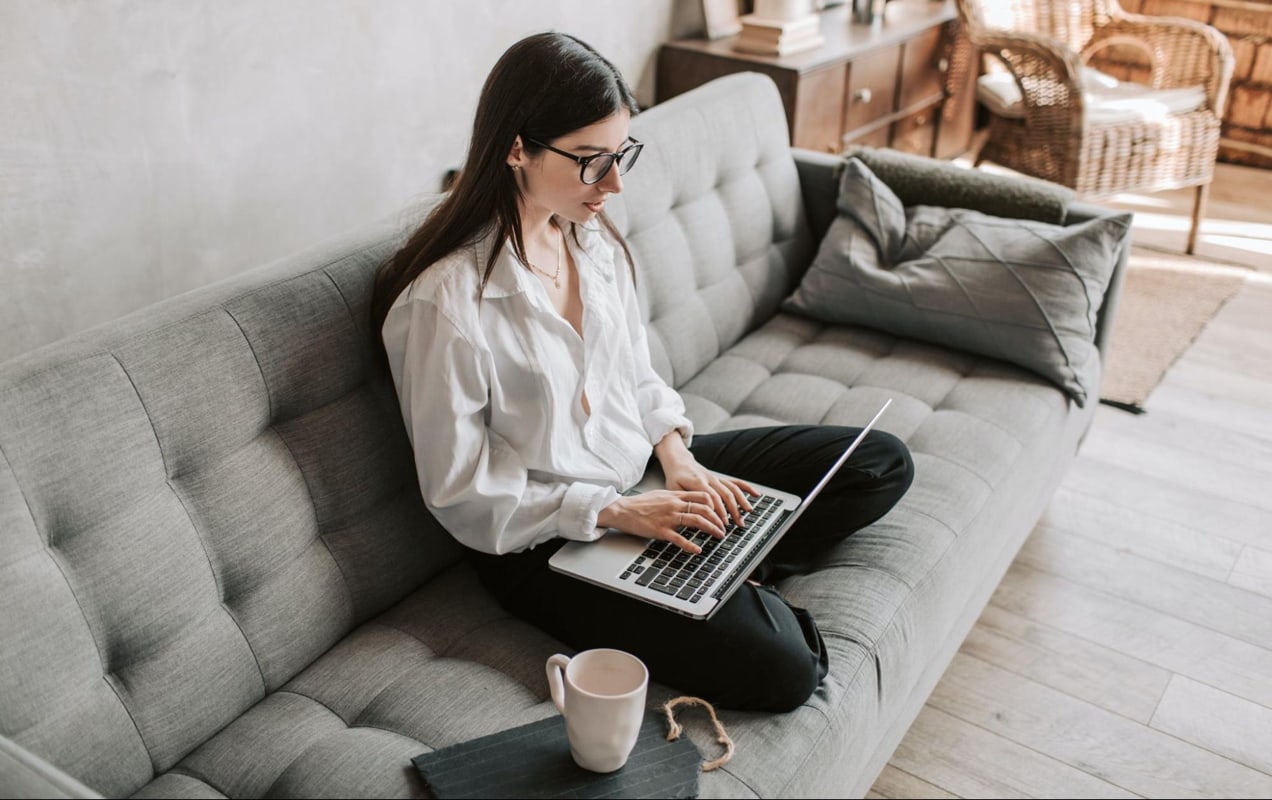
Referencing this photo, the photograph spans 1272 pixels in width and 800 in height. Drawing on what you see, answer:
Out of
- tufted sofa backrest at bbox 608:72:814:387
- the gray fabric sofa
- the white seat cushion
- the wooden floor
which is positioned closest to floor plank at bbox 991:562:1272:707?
the wooden floor

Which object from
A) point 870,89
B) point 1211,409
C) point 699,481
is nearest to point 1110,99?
point 870,89

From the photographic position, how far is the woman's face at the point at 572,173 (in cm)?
149

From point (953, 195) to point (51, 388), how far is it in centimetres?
184

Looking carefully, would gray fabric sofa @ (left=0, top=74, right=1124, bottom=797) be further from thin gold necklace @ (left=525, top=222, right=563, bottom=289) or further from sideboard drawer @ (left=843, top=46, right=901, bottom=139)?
sideboard drawer @ (left=843, top=46, right=901, bottom=139)

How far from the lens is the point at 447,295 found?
145cm

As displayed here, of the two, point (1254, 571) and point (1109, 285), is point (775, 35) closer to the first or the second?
point (1109, 285)

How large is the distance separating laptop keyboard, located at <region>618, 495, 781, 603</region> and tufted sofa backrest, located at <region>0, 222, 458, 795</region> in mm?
346

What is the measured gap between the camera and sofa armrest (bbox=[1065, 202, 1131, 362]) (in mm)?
2299

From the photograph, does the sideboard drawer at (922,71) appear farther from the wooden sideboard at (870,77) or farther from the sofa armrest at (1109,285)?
the sofa armrest at (1109,285)

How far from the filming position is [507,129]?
1479 millimetres

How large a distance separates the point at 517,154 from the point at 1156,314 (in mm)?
2446

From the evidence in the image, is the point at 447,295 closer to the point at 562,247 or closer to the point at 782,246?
→ the point at 562,247

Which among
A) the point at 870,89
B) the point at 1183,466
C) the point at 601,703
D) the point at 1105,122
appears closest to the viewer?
the point at 601,703

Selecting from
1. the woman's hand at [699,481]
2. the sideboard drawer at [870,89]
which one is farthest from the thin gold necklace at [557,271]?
the sideboard drawer at [870,89]
